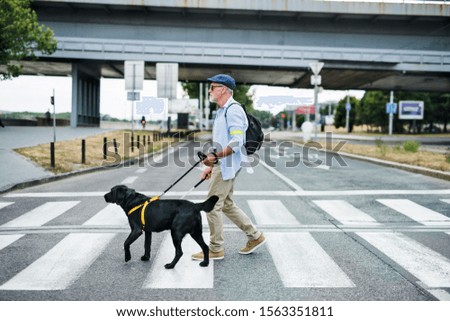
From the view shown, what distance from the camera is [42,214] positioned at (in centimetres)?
809

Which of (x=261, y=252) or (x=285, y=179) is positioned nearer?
(x=261, y=252)

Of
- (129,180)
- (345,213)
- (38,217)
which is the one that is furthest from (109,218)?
(129,180)

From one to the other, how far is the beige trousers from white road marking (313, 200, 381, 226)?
8.33 feet

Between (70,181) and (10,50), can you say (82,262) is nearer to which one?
(70,181)

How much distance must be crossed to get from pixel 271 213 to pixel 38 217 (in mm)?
3874

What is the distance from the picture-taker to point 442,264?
514 centimetres

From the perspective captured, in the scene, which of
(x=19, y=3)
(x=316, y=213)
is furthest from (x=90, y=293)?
(x=19, y=3)

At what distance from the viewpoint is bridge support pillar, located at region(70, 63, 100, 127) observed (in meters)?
40.0

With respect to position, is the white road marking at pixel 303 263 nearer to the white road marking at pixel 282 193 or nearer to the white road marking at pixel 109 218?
the white road marking at pixel 109 218

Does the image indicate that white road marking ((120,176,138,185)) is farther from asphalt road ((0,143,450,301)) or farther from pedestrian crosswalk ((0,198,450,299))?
pedestrian crosswalk ((0,198,450,299))

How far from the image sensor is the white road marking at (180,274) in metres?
4.36

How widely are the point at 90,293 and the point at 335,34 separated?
1403 inches

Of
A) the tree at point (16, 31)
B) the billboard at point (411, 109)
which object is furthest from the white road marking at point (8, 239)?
the billboard at point (411, 109)

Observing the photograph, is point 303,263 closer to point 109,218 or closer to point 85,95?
point 109,218
